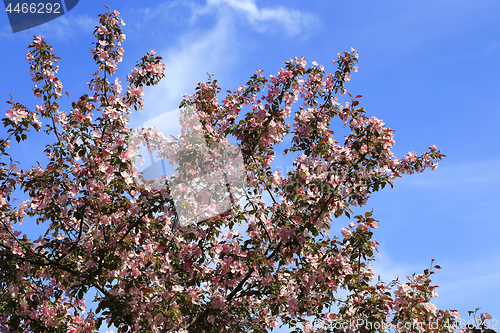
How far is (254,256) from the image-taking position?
5820mm

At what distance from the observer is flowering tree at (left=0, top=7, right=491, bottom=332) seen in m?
5.64

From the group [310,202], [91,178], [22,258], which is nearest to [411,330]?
[310,202]

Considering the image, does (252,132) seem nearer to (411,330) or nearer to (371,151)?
(371,151)

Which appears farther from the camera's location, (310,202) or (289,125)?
(289,125)

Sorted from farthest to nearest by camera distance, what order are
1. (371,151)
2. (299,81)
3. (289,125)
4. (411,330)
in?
(289,125) < (299,81) < (371,151) < (411,330)

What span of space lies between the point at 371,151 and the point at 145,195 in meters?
3.63

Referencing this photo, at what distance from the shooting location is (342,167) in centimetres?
641

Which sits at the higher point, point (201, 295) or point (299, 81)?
point (299, 81)

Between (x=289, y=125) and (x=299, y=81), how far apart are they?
4.71 ft

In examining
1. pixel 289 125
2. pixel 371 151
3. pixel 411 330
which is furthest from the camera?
pixel 289 125

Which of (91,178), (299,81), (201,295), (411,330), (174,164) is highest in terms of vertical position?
(299,81)

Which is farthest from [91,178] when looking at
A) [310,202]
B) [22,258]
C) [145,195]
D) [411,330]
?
[411,330]

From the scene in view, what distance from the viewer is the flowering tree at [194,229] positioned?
5645 mm

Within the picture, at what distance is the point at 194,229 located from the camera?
6.05m
